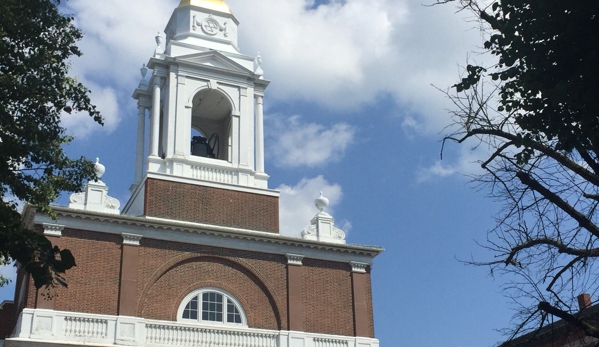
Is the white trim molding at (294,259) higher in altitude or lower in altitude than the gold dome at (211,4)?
lower

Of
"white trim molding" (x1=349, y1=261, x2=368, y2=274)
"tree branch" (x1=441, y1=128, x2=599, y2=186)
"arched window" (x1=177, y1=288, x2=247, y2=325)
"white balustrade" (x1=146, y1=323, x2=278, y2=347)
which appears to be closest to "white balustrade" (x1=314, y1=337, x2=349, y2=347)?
"white balustrade" (x1=146, y1=323, x2=278, y2=347)

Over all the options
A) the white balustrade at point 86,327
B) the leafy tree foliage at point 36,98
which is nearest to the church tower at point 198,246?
the white balustrade at point 86,327

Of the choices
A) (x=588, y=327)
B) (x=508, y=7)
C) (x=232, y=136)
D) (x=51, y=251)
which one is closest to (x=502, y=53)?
(x=508, y=7)

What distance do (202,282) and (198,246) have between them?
118 centimetres

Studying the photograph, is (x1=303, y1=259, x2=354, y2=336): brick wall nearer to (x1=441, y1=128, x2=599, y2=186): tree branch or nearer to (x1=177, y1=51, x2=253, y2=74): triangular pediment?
(x1=177, y1=51, x2=253, y2=74): triangular pediment

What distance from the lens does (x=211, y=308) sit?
26.6m

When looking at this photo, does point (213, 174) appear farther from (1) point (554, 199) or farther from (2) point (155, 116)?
(1) point (554, 199)

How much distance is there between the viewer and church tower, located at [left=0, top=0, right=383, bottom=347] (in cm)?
2516

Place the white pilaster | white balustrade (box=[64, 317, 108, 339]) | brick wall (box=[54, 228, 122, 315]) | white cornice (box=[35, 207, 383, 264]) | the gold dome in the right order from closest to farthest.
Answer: white balustrade (box=[64, 317, 108, 339])
brick wall (box=[54, 228, 122, 315])
white cornice (box=[35, 207, 383, 264])
the white pilaster
the gold dome

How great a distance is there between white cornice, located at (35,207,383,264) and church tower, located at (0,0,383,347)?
0.04 m

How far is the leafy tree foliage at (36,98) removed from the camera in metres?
14.9

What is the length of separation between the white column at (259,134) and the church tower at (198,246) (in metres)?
0.04

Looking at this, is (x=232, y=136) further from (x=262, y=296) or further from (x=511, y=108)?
(x=511, y=108)

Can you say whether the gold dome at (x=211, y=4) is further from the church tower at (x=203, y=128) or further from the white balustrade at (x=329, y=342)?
the white balustrade at (x=329, y=342)
